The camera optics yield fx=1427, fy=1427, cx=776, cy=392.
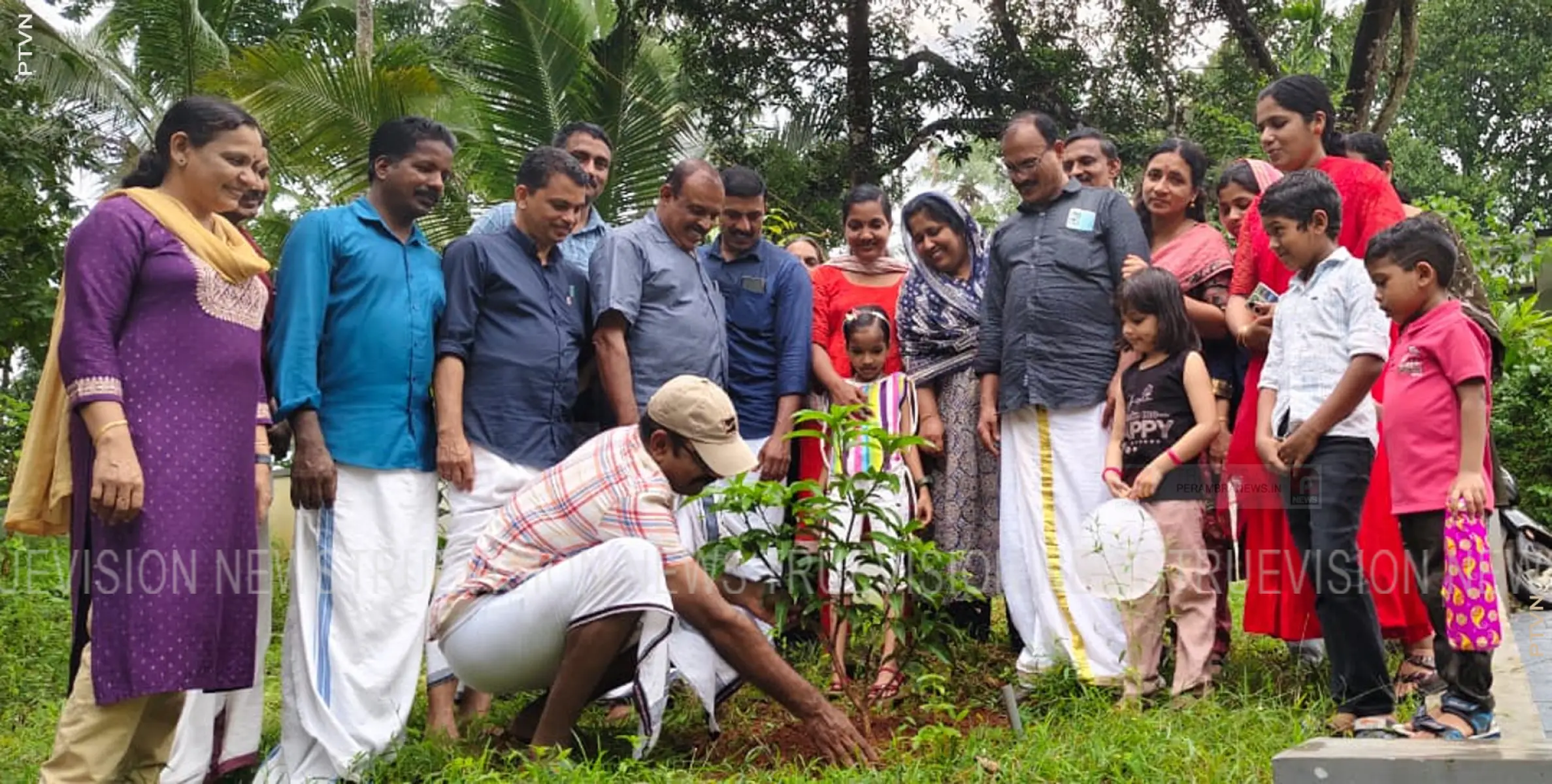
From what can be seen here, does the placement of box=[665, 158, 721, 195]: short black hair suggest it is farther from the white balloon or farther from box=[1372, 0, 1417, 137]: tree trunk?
box=[1372, 0, 1417, 137]: tree trunk

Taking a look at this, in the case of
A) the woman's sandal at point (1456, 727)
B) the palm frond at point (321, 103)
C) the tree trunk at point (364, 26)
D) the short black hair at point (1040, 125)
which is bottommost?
the woman's sandal at point (1456, 727)

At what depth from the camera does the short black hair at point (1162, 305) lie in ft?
15.5

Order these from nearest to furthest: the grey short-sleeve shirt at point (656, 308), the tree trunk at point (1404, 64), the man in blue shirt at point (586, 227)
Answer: the grey short-sleeve shirt at point (656, 308)
the man in blue shirt at point (586, 227)
the tree trunk at point (1404, 64)

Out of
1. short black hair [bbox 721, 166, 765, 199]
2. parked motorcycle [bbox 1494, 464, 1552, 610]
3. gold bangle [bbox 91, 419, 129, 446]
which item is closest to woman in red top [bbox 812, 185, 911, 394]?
short black hair [bbox 721, 166, 765, 199]

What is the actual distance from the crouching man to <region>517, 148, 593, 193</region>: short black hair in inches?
41.5

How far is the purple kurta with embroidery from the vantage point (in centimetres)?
360

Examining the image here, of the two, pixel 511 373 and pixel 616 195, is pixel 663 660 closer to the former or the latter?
pixel 511 373

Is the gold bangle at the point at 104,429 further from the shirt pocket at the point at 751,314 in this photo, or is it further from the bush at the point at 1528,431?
the bush at the point at 1528,431

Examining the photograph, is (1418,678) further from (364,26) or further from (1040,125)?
(364,26)

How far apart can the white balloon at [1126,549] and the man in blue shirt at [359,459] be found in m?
2.15

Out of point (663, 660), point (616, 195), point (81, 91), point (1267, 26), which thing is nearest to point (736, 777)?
point (663, 660)

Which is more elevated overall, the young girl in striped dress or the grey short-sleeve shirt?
the grey short-sleeve shirt

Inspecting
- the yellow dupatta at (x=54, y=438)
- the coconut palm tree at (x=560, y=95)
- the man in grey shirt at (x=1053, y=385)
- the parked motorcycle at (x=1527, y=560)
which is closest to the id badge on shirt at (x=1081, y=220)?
the man in grey shirt at (x=1053, y=385)

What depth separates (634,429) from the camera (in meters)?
4.04
